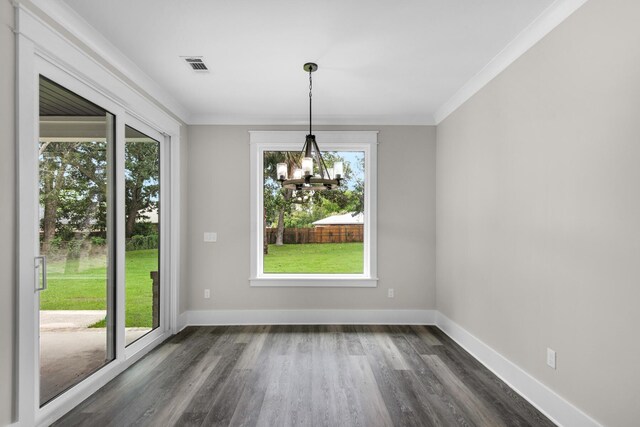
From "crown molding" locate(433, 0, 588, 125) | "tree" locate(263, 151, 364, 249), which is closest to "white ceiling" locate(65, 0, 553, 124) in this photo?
"crown molding" locate(433, 0, 588, 125)

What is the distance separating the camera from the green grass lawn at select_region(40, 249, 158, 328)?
2262 mm

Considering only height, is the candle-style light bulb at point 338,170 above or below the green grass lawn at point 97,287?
above

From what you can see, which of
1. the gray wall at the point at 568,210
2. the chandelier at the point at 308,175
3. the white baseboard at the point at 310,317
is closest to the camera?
the gray wall at the point at 568,210

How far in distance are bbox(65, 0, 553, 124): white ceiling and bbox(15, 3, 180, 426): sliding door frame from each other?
31 centimetres

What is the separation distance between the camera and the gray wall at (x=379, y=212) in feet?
14.3

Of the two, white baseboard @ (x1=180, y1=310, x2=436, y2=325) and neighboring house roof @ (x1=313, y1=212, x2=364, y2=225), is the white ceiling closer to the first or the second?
neighboring house roof @ (x1=313, y1=212, x2=364, y2=225)

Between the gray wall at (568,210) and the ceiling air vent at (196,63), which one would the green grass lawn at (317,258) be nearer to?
the gray wall at (568,210)

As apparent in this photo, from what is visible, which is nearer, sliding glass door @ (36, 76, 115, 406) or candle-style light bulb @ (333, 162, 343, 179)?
sliding glass door @ (36, 76, 115, 406)

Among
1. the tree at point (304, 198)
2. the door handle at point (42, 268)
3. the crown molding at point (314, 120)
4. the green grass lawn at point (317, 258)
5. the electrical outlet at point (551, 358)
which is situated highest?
the crown molding at point (314, 120)

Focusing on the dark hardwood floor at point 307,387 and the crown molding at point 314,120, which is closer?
the dark hardwood floor at point 307,387

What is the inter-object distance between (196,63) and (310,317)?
3100mm

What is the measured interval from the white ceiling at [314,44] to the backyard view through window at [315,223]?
35.2 inches

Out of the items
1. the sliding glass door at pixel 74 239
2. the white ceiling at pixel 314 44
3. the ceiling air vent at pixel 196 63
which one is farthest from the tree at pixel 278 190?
the sliding glass door at pixel 74 239

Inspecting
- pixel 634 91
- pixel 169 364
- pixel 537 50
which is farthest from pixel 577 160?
pixel 169 364
